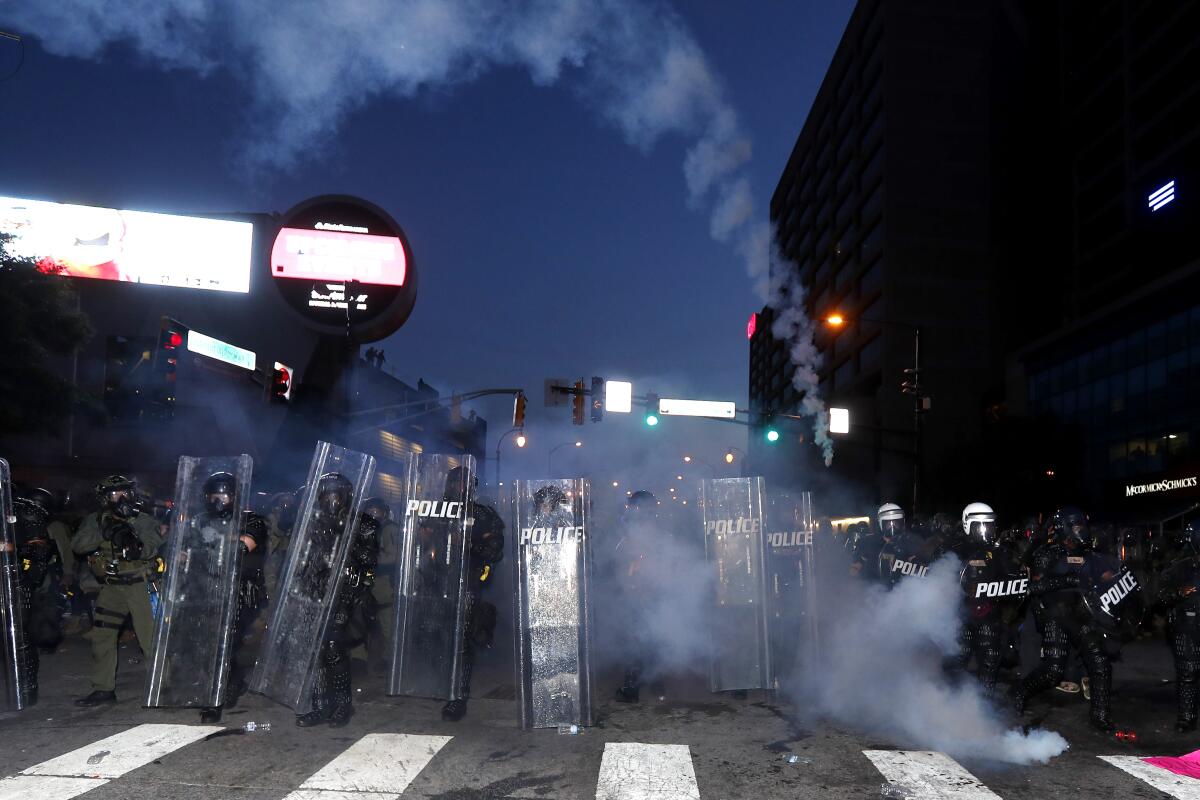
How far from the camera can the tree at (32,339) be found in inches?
704

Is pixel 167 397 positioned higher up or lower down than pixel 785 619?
higher up

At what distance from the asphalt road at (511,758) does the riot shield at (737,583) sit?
1.08 feet

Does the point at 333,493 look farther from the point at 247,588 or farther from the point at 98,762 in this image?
the point at 98,762

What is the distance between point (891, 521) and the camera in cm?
1066

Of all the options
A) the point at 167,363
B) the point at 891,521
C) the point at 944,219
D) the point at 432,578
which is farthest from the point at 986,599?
the point at 944,219

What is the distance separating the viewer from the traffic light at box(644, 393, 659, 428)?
78.4ft

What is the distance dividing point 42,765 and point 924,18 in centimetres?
6661

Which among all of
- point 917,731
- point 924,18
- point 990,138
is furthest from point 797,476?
point 917,731

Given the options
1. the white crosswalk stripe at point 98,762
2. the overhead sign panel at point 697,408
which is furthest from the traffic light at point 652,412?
the white crosswalk stripe at point 98,762

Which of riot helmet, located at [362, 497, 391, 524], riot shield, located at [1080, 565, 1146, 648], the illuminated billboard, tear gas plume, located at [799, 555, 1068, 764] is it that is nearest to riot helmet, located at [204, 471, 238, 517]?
riot helmet, located at [362, 497, 391, 524]

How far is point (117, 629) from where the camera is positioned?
23.0ft

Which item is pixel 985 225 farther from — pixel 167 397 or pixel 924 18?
pixel 167 397

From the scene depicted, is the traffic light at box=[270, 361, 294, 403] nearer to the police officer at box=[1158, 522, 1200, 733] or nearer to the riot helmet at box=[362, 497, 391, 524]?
the riot helmet at box=[362, 497, 391, 524]

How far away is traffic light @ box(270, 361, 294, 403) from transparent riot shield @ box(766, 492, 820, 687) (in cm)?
1067
